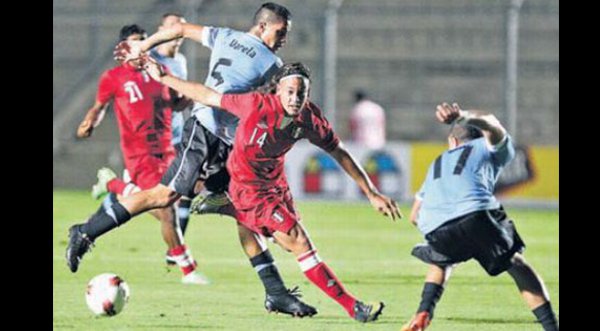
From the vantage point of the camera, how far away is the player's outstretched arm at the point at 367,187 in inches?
338

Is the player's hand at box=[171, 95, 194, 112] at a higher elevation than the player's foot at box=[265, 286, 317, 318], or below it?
higher

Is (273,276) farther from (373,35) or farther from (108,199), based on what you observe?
(373,35)

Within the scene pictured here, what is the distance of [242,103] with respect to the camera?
878 cm

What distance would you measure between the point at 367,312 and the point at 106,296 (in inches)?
67.6

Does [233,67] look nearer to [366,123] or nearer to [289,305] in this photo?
[289,305]

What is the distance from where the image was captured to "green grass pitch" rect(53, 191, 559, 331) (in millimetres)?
9094

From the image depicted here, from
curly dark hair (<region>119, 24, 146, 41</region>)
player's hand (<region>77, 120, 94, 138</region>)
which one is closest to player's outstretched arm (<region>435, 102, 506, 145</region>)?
player's hand (<region>77, 120, 94, 138</region>)

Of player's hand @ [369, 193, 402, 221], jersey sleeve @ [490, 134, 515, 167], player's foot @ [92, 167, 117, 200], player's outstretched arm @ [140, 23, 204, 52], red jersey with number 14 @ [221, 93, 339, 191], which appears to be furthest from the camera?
player's foot @ [92, 167, 117, 200]

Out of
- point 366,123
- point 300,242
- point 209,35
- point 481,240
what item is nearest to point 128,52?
point 209,35

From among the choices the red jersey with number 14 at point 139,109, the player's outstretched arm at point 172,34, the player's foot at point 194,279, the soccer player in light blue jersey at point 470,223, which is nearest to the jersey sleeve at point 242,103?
the player's outstretched arm at point 172,34

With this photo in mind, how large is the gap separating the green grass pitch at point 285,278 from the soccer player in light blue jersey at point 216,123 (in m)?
A: 0.64

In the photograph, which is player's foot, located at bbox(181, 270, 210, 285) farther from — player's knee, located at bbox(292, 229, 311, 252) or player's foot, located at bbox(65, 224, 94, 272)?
player's knee, located at bbox(292, 229, 311, 252)

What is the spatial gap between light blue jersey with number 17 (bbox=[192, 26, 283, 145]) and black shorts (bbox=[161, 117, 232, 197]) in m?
0.07

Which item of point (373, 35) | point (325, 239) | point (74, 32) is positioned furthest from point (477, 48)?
point (325, 239)
